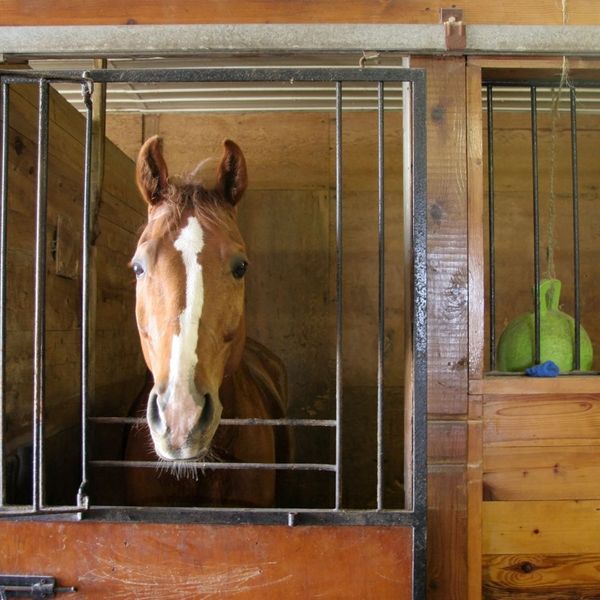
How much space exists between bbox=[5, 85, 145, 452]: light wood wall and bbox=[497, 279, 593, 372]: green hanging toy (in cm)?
164

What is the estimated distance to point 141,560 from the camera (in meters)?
1.40

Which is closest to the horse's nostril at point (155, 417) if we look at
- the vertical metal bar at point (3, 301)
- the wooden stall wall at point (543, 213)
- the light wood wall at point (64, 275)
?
the vertical metal bar at point (3, 301)

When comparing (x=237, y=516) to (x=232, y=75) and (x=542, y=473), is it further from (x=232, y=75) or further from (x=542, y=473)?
(x=232, y=75)

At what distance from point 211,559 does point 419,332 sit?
32.8 inches

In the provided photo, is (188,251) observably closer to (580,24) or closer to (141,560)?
(141,560)

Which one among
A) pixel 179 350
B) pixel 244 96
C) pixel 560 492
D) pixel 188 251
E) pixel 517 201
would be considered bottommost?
pixel 560 492

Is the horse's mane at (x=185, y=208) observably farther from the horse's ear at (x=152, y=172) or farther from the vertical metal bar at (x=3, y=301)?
the vertical metal bar at (x=3, y=301)

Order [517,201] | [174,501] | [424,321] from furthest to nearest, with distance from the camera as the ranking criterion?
[517,201], [174,501], [424,321]

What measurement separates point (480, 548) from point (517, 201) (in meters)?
2.42

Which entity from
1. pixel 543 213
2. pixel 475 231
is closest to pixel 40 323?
pixel 475 231

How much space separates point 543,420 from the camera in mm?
1569

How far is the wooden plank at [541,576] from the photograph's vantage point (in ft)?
5.07

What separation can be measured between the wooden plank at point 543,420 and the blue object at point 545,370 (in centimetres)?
7

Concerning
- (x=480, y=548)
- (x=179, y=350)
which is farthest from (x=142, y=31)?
(x=480, y=548)
